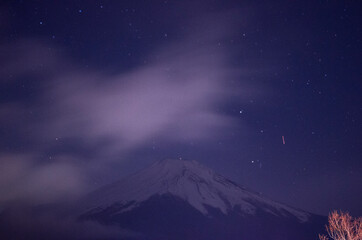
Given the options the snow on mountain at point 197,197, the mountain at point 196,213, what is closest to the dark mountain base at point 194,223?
the mountain at point 196,213

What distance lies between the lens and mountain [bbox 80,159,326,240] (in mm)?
142000

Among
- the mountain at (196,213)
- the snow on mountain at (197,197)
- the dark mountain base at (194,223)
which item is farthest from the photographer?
the snow on mountain at (197,197)

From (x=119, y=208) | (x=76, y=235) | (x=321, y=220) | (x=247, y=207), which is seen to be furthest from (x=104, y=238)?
(x=321, y=220)

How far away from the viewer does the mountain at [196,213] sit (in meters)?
142

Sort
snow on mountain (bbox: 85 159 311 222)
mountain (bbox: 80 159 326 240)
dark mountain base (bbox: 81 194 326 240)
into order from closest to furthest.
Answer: dark mountain base (bbox: 81 194 326 240)
mountain (bbox: 80 159 326 240)
snow on mountain (bbox: 85 159 311 222)

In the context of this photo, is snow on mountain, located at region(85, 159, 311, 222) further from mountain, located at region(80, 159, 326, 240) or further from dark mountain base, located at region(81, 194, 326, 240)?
dark mountain base, located at region(81, 194, 326, 240)

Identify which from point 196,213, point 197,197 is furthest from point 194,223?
point 197,197

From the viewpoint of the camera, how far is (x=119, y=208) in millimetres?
168875

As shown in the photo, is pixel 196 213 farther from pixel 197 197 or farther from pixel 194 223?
pixel 197 197

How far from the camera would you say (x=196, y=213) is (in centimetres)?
15775

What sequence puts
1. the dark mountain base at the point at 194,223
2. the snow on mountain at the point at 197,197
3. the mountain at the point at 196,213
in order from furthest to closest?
the snow on mountain at the point at 197,197, the mountain at the point at 196,213, the dark mountain base at the point at 194,223

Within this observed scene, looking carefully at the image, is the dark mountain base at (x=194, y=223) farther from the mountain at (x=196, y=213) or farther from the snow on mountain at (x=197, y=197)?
the snow on mountain at (x=197, y=197)

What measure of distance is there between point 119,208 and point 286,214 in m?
95.3

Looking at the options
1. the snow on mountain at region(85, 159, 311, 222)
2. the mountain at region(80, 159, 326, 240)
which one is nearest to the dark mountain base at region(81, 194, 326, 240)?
the mountain at region(80, 159, 326, 240)
